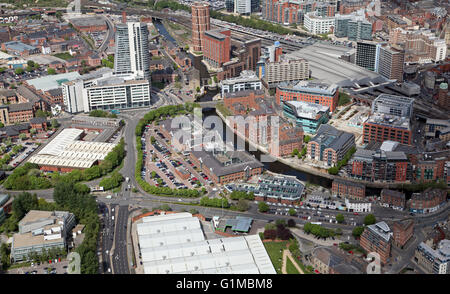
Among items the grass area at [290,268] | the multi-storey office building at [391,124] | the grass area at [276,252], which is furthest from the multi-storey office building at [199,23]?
the grass area at [290,268]

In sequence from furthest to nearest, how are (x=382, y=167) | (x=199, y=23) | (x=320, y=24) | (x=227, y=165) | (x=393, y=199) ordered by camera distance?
(x=320, y=24)
(x=199, y=23)
(x=227, y=165)
(x=382, y=167)
(x=393, y=199)

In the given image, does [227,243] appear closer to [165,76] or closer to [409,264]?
[409,264]

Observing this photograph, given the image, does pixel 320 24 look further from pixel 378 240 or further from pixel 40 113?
pixel 378 240

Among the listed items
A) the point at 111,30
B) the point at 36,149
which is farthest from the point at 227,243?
the point at 111,30

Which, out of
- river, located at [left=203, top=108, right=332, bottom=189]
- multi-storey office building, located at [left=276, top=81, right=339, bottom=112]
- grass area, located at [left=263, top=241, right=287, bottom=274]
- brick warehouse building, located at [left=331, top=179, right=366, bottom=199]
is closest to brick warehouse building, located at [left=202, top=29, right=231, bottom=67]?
multi-storey office building, located at [left=276, top=81, right=339, bottom=112]

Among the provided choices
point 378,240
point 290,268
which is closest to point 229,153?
point 290,268

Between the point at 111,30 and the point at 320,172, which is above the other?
the point at 111,30
